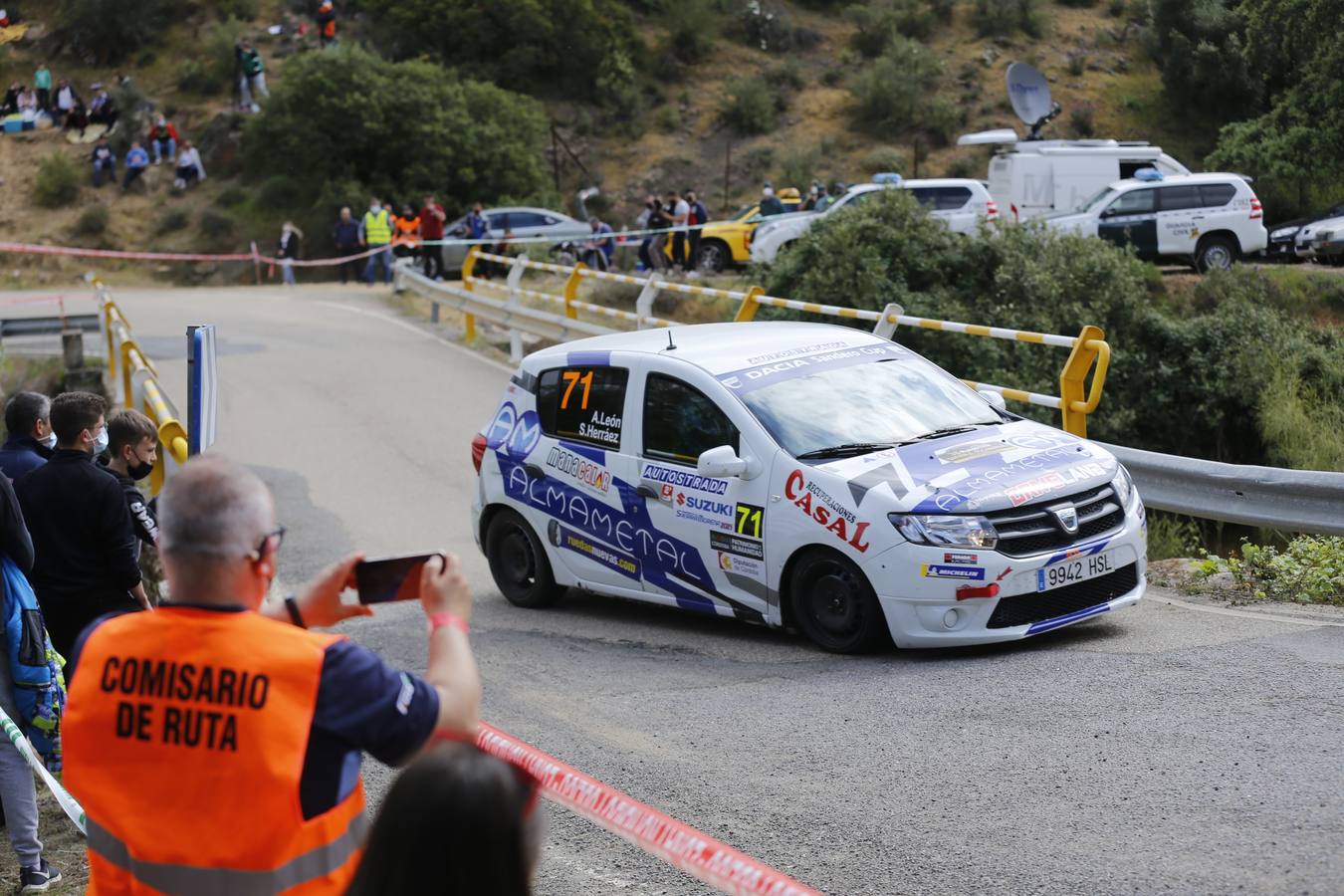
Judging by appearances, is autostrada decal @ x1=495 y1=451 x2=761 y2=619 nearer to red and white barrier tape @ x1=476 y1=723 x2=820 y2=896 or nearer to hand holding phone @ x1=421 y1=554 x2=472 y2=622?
red and white barrier tape @ x1=476 y1=723 x2=820 y2=896

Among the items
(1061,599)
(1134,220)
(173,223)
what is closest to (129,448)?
(1061,599)

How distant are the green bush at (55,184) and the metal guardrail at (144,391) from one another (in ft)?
102

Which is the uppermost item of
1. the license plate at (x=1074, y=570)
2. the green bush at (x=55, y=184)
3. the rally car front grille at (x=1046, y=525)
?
the green bush at (x=55, y=184)

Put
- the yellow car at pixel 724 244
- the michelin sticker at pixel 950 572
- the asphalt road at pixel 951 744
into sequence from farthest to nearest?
the yellow car at pixel 724 244
the michelin sticker at pixel 950 572
the asphalt road at pixel 951 744

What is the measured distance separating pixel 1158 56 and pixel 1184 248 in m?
24.5

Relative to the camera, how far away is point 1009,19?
190 ft

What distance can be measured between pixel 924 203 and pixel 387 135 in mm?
20097

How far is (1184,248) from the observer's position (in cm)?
2730

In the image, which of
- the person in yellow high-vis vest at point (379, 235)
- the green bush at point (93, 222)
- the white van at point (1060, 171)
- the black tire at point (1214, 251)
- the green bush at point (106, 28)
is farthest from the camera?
the green bush at point (106, 28)

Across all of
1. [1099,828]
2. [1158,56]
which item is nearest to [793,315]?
[1099,828]

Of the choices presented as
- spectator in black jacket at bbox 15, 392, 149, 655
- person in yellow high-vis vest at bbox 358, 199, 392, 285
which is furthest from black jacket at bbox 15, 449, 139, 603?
person in yellow high-vis vest at bbox 358, 199, 392, 285

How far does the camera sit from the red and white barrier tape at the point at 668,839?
10.6 ft

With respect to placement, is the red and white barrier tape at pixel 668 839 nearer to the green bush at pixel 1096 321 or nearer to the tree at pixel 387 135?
the green bush at pixel 1096 321

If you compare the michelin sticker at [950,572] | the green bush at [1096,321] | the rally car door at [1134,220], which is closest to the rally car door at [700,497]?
the michelin sticker at [950,572]
